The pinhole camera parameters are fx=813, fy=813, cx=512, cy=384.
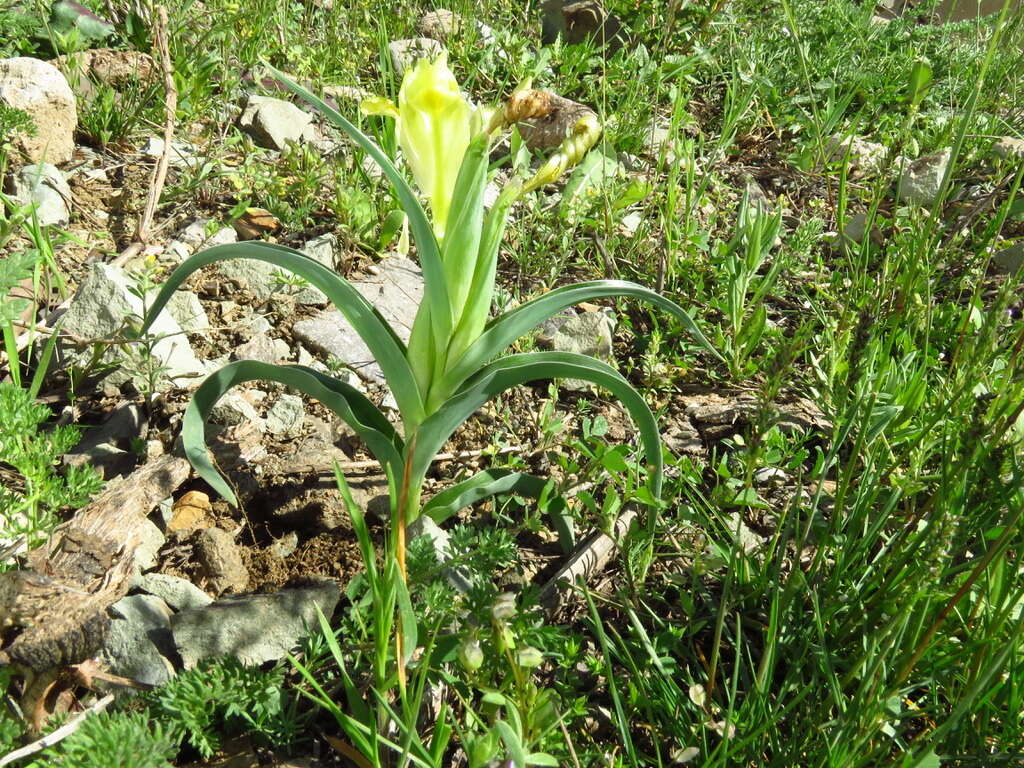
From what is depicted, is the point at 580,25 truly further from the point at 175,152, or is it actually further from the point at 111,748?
the point at 111,748

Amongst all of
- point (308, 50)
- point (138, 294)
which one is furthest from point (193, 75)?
point (138, 294)

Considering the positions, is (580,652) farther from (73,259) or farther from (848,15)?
(848,15)

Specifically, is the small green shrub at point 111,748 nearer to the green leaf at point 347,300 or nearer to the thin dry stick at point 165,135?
the green leaf at point 347,300

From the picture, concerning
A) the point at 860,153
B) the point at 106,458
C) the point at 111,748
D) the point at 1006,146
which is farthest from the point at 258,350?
the point at 1006,146

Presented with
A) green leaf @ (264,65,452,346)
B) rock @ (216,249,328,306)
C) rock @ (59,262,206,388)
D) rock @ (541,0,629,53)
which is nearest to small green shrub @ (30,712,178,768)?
green leaf @ (264,65,452,346)

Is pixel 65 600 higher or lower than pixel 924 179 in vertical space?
lower

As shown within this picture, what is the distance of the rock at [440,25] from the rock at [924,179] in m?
1.80

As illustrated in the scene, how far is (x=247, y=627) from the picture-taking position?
1348mm

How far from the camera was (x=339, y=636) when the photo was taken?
1.42m

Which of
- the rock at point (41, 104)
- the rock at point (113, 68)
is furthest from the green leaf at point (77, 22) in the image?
the rock at point (41, 104)

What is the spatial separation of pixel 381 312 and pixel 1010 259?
1980 millimetres

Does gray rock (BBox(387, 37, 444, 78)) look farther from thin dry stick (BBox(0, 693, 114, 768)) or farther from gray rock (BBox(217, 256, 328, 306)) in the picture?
thin dry stick (BBox(0, 693, 114, 768))

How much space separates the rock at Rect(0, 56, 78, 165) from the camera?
2.27 m

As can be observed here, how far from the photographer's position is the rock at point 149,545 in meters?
1.52
